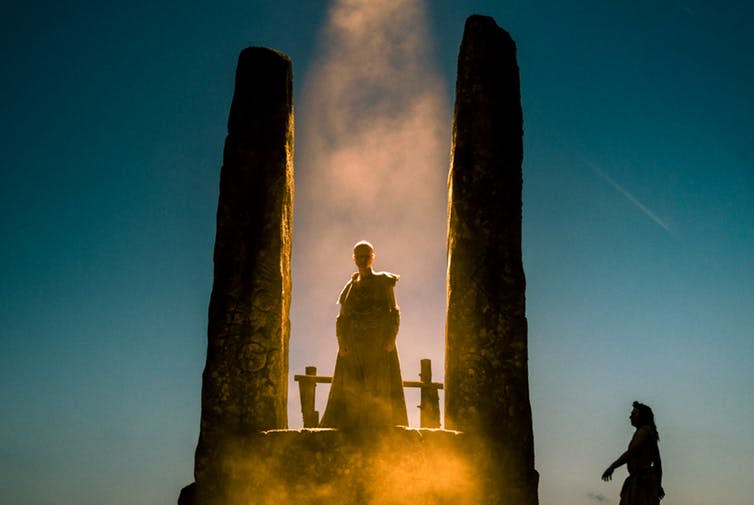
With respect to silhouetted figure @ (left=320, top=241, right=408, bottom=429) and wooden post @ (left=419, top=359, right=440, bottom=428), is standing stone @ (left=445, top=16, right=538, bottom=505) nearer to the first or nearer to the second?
silhouetted figure @ (left=320, top=241, right=408, bottom=429)

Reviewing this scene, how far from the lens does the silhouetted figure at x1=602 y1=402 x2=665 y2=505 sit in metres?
7.29

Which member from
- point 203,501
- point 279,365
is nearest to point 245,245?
point 279,365

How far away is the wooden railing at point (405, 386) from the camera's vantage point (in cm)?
1139

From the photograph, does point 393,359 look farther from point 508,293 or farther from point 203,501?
point 203,501

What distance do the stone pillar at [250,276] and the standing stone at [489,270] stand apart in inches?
71.5

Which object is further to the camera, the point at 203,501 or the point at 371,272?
the point at 371,272

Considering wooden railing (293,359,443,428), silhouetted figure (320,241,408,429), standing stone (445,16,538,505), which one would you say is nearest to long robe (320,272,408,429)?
silhouetted figure (320,241,408,429)

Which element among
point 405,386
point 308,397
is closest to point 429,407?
point 405,386

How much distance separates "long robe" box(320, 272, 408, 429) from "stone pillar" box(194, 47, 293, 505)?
596 millimetres

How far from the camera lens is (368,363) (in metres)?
7.27

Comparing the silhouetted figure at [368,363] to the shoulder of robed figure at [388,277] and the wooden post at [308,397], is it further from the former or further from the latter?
the wooden post at [308,397]

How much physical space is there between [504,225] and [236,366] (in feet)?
10.3

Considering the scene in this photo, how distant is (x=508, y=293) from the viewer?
23.7 feet

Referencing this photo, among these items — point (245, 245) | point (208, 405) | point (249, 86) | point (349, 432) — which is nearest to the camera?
point (349, 432)
